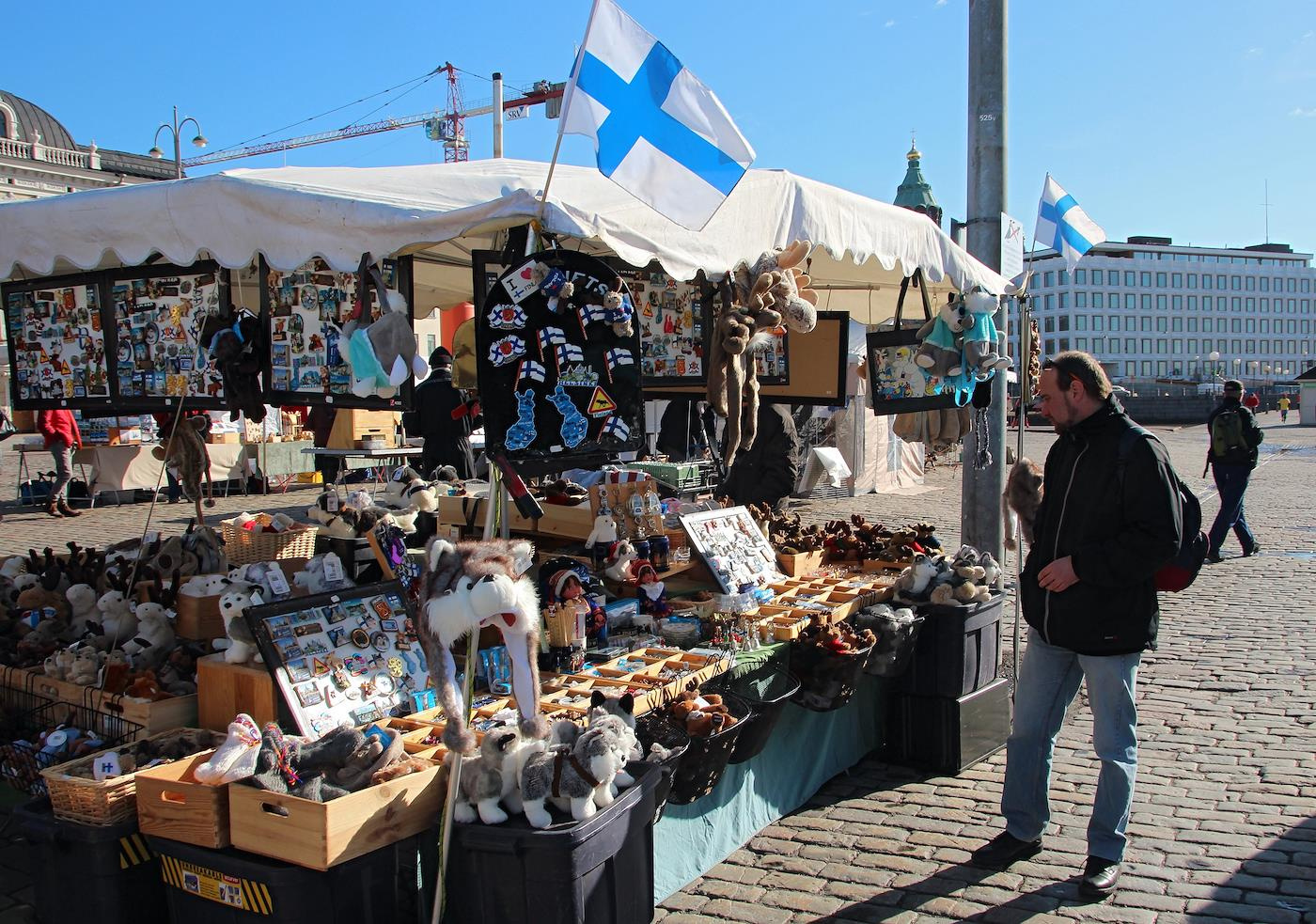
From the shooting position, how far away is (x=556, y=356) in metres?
3.70

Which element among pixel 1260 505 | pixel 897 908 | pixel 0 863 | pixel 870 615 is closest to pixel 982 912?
pixel 897 908

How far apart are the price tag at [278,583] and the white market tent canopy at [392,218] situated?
1.35m

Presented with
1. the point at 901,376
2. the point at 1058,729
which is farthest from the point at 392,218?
the point at 901,376

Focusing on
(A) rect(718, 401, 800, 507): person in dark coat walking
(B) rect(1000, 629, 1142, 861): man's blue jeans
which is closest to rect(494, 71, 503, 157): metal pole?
(A) rect(718, 401, 800, 507): person in dark coat walking

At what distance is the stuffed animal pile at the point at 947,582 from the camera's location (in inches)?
201

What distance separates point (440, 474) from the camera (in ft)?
22.8

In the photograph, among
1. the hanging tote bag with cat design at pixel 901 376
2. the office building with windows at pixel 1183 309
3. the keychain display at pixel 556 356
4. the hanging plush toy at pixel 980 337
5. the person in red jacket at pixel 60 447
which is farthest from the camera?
the office building with windows at pixel 1183 309

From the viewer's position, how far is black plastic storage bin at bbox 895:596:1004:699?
16.6 feet

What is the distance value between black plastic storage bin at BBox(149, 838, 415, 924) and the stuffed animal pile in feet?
10.3

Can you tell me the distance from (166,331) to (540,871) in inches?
132

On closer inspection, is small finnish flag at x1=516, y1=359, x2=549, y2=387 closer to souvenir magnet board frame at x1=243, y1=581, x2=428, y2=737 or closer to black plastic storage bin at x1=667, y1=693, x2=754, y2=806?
souvenir magnet board frame at x1=243, y1=581, x2=428, y2=737

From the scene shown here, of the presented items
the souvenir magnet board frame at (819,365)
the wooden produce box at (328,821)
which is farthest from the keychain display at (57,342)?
the souvenir magnet board frame at (819,365)

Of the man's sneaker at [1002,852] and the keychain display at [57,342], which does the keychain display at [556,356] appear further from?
the keychain display at [57,342]

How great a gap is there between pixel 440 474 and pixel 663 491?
329 cm
